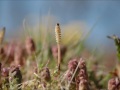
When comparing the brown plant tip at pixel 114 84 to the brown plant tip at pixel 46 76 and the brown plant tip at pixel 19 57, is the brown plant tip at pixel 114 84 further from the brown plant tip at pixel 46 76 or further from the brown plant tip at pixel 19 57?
the brown plant tip at pixel 19 57

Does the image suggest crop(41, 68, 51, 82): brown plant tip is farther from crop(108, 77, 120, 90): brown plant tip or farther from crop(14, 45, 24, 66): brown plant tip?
crop(14, 45, 24, 66): brown plant tip

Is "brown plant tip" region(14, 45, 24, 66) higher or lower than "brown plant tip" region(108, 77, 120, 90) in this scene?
higher

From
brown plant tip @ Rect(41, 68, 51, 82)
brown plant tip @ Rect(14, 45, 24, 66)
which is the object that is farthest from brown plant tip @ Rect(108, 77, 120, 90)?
brown plant tip @ Rect(14, 45, 24, 66)

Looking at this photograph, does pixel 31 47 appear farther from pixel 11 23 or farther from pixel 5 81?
pixel 11 23

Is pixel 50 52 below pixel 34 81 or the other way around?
the other way around

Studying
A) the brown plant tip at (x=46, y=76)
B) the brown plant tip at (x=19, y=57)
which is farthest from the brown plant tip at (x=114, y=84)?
the brown plant tip at (x=19, y=57)

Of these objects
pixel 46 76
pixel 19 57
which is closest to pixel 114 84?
pixel 46 76

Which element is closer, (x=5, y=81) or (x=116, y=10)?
(x=5, y=81)

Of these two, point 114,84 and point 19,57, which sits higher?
point 19,57

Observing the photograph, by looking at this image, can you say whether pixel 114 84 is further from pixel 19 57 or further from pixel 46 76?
pixel 19 57

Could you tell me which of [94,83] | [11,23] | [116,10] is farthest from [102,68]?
[11,23]

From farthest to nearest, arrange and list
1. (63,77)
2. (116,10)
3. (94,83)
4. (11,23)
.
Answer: (11,23)
(116,10)
(94,83)
(63,77)
